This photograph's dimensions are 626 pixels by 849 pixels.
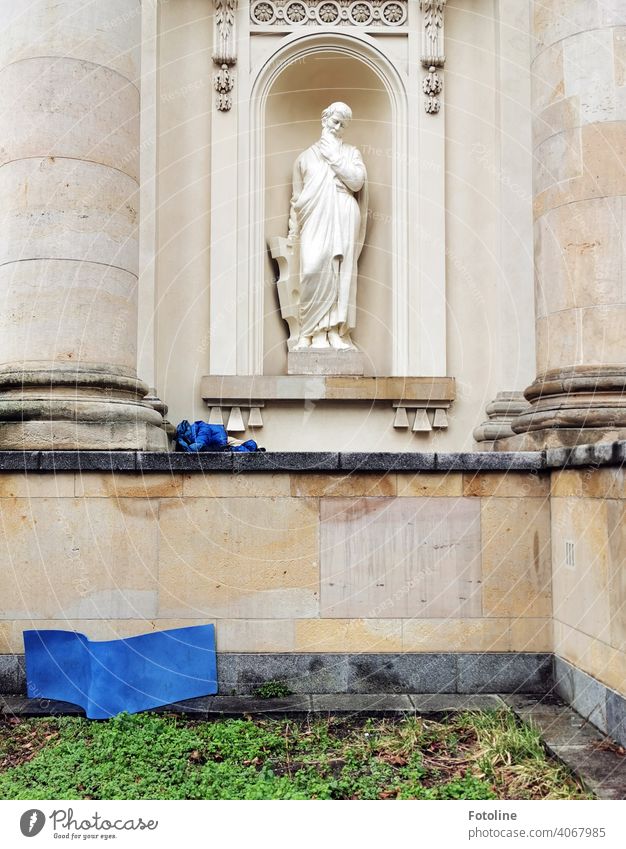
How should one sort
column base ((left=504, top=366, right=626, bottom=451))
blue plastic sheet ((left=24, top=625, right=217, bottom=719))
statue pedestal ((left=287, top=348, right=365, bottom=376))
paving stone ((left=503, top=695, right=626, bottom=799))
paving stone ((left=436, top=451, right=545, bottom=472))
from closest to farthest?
paving stone ((left=503, top=695, right=626, bottom=799)) < blue plastic sheet ((left=24, top=625, right=217, bottom=719)) < paving stone ((left=436, top=451, right=545, bottom=472)) < column base ((left=504, top=366, right=626, bottom=451)) < statue pedestal ((left=287, top=348, right=365, bottom=376))

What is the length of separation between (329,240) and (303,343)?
1433 millimetres

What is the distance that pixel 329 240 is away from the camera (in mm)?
11719

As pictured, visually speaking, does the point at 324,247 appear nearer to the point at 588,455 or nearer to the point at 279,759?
the point at 588,455

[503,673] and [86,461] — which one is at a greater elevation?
[86,461]

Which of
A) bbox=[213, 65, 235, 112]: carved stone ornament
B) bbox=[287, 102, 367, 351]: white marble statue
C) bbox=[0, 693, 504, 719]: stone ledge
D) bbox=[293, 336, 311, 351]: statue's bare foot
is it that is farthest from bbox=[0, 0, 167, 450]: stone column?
bbox=[287, 102, 367, 351]: white marble statue

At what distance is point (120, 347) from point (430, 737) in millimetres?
4543

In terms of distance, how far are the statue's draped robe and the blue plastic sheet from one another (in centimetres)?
547

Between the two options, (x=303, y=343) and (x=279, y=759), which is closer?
(x=279, y=759)

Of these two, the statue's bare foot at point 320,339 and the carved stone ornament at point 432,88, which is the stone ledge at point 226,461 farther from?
the carved stone ornament at point 432,88

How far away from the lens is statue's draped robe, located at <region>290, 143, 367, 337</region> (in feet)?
38.3

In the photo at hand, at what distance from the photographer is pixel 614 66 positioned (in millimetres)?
8703

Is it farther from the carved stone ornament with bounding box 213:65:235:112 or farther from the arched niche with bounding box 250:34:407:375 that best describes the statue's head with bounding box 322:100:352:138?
the carved stone ornament with bounding box 213:65:235:112

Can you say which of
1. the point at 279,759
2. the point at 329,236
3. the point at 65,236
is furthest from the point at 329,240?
the point at 279,759

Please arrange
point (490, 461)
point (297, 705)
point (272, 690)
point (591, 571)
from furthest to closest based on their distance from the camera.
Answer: point (490, 461), point (272, 690), point (297, 705), point (591, 571)
